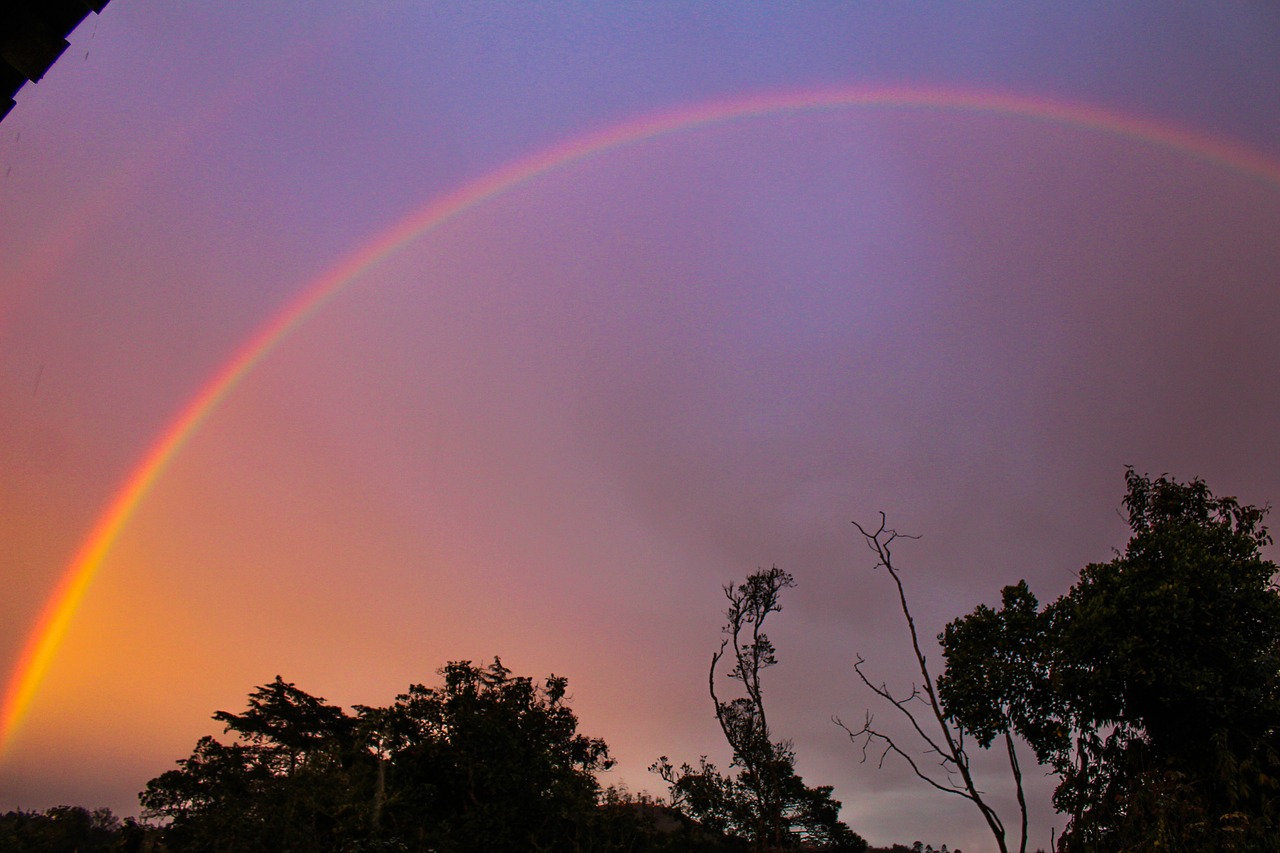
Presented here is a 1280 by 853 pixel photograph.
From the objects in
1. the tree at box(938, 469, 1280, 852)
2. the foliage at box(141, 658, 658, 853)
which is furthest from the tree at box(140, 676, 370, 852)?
the tree at box(938, 469, 1280, 852)

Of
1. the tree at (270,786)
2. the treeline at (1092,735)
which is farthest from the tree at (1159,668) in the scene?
the tree at (270,786)

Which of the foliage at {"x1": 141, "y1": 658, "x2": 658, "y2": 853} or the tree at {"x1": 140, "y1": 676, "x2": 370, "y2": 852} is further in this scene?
the foliage at {"x1": 141, "y1": 658, "x2": 658, "y2": 853}

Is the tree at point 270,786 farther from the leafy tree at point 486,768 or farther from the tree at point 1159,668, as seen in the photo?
the tree at point 1159,668

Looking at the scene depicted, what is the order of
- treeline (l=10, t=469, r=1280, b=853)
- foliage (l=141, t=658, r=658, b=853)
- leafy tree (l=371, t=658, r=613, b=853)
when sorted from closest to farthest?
treeline (l=10, t=469, r=1280, b=853) < foliage (l=141, t=658, r=658, b=853) < leafy tree (l=371, t=658, r=613, b=853)

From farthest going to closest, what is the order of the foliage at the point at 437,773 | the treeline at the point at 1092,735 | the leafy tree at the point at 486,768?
the leafy tree at the point at 486,768
the foliage at the point at 437,773
the treeline at the point at 1092,735

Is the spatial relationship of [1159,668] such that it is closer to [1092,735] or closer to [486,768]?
[1092,735]

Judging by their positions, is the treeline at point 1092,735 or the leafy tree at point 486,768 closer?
the treeline at point 1092,735

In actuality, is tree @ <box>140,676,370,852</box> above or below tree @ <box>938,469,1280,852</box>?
below

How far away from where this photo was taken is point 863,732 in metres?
21.9

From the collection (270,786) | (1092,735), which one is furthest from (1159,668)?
(270,786)

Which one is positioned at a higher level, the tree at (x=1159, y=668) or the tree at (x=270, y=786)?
the tree at (x=1159, y=668)

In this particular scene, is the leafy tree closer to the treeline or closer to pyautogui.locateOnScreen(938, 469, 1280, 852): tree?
the treeline

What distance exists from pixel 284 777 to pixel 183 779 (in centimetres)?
1322

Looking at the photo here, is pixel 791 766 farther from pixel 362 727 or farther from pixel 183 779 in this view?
pixel 183 779
